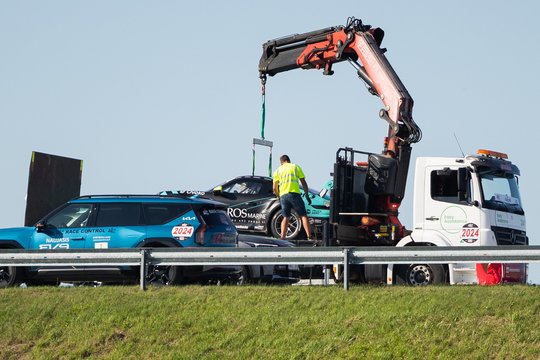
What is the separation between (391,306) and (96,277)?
5.54 meters

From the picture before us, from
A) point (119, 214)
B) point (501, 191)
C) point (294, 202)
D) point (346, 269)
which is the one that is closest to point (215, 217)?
point (119, 214)

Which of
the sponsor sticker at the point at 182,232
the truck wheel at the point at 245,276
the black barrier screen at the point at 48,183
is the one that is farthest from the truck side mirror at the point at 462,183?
the black barrier screen at the point at 48,183

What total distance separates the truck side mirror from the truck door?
0.02 meters

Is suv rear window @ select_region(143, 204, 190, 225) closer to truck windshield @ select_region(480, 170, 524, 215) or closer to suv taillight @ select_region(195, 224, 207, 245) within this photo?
suv taillight @ select_region(195, 224, 207, 245)

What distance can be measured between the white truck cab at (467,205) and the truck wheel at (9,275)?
20.3 ft

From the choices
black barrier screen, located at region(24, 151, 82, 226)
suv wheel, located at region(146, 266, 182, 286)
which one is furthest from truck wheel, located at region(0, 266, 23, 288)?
black barrier screen, located at region(24, 151, 82, 226)

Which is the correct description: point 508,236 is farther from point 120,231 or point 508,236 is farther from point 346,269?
point 120,231

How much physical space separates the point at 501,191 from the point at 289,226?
19.2 ft

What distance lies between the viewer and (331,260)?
16.5 metres

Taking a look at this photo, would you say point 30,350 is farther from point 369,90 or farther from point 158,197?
point 369,90

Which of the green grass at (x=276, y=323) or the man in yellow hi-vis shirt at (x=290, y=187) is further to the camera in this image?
the man in yellow hi-vis shirt at (x=290, y=187)

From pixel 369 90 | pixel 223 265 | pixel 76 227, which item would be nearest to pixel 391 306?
pixel 223 265

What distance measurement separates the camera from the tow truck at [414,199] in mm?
19172

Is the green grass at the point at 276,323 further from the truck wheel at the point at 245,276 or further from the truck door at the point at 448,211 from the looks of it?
the truck door at the point at 448,211
